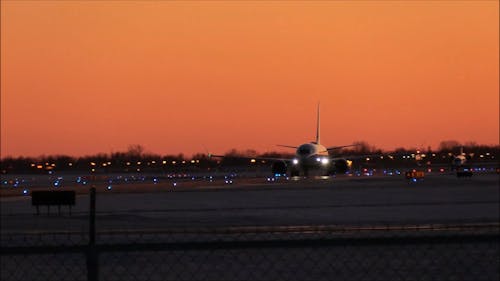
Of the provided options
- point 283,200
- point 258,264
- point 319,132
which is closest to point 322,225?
point 258,264

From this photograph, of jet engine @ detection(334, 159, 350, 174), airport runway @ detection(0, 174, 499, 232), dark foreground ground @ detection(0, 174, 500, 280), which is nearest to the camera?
dark foreground ground @ detection(0, 174, 500, 280)

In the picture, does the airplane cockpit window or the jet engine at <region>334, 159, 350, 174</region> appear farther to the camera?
the jet engine at <region>334, 159, 350, 174</region>

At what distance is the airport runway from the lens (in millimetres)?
30891

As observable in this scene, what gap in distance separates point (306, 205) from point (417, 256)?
68.1 feet

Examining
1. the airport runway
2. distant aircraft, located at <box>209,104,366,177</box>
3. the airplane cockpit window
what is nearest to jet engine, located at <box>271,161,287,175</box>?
distant aircraft, located at <box>209,104,366,177</box>

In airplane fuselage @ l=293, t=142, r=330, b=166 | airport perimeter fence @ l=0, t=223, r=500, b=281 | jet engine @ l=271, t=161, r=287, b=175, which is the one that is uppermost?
airport perimeter fence @ l=0, t=223, r=500, b=281

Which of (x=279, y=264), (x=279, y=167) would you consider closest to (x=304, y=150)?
(x=279, y=167)

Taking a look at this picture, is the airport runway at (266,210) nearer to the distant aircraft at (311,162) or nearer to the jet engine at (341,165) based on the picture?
the distant aircraft at (311,162)

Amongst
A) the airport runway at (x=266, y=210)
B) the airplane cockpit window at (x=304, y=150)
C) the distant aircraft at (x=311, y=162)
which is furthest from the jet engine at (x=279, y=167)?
the airport runway at (x=266, y=210)

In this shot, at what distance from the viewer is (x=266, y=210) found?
125 feet

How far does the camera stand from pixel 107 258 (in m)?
21.2

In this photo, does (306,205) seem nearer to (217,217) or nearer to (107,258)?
(217,217)

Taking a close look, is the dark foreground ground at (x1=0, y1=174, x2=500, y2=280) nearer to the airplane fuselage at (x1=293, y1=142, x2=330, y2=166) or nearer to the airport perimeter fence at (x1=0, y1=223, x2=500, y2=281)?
the airport perimeter fence at (x1=0, y1=223, x2=500, y2=281)

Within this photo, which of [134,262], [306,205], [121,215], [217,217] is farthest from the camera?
[306,205]
